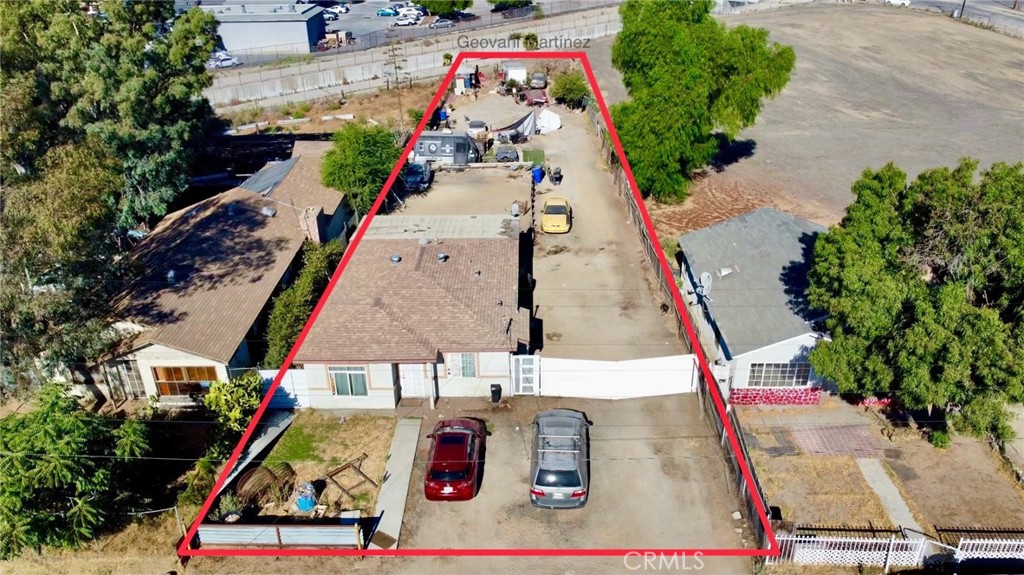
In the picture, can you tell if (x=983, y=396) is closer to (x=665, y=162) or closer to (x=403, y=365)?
(x=403, y=365)

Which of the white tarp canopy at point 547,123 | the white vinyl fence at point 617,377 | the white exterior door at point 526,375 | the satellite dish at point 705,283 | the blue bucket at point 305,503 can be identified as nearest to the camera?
the blue bucket at point 305,503

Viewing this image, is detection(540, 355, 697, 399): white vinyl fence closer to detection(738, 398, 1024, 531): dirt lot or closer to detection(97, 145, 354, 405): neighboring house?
detection(738, 398, 1024, 531): dirt lot

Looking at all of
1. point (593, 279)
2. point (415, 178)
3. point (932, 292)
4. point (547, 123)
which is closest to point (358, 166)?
point (415, 178)

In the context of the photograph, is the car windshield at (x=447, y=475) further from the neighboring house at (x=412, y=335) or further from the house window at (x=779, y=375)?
the house window at (x=779, y=375)

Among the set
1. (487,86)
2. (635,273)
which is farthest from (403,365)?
(487,86)

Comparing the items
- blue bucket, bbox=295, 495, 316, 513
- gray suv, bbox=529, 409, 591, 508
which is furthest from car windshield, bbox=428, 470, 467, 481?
blue bucket, bbox=295, 495, 316, 513

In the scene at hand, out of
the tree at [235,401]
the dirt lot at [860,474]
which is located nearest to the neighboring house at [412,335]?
the tree at [235,401]
